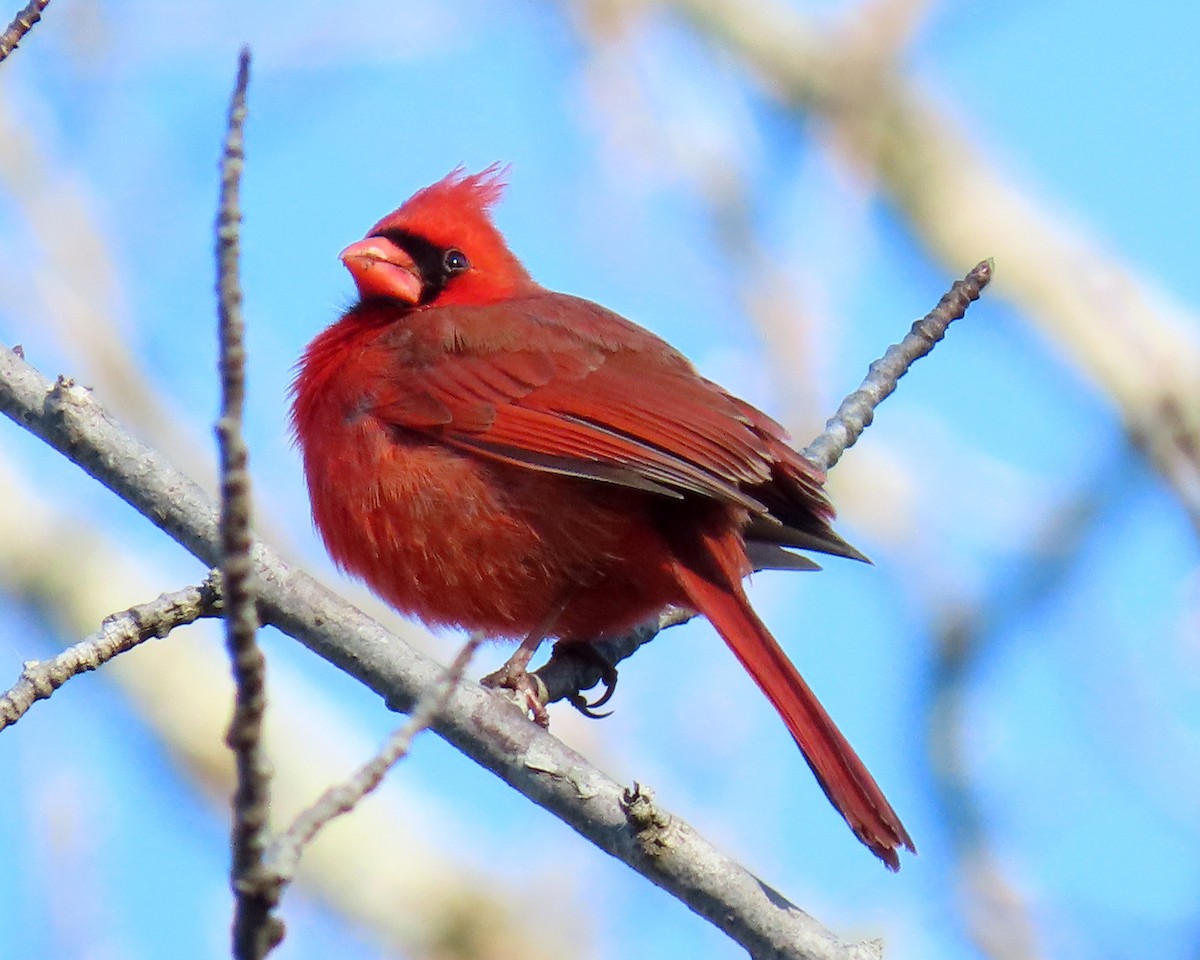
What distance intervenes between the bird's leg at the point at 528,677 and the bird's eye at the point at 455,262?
110 centimetres

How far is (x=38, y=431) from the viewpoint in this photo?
2645 mm

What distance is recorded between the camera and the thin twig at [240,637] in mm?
1501

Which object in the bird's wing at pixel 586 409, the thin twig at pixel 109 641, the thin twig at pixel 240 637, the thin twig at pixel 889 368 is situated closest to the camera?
the thin twig at pixel 240 637

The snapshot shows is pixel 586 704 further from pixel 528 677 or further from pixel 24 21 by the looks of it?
pixel 24 21

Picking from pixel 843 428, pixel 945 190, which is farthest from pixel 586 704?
pixel 945 190

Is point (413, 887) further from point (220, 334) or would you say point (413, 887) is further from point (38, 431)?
point (220, 334)

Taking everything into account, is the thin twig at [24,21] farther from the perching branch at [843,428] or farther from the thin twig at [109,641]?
the perching branch at [843,428]

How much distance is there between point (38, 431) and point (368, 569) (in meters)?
1.00

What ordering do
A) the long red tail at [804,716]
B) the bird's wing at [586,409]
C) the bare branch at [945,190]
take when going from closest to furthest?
the long red tail at [804,716] → the bird's wing at [586,409] → the bare branch at [945,190]

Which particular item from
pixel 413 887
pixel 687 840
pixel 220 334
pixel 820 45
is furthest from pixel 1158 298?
pixel 220 334

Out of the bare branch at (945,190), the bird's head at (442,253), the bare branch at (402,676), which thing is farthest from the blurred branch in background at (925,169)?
the bare branch at (402,676)

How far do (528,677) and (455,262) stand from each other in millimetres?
1253

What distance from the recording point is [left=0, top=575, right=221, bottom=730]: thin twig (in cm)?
224

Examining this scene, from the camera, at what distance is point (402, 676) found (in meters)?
2.55
